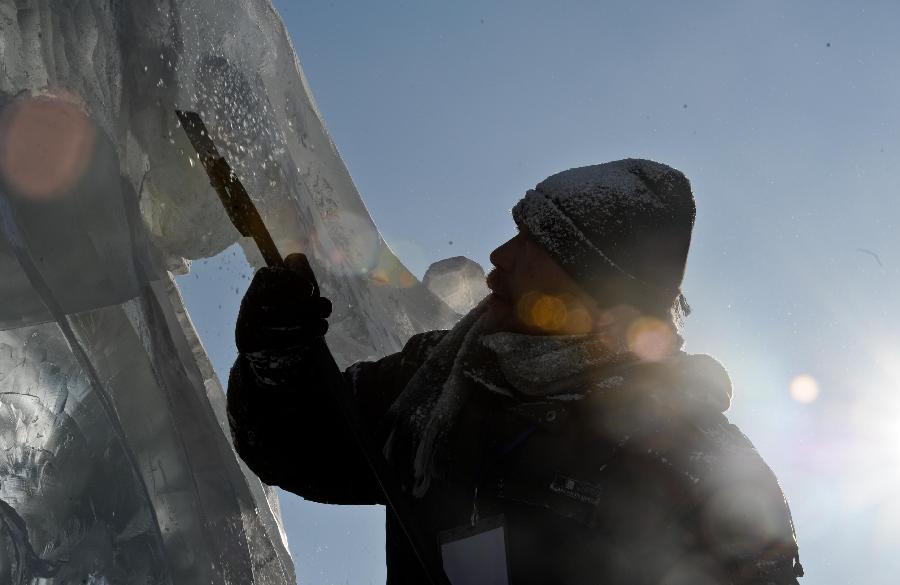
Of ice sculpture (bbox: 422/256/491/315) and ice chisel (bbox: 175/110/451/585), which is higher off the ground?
ice chisel (bbox: 175/110/451/585)

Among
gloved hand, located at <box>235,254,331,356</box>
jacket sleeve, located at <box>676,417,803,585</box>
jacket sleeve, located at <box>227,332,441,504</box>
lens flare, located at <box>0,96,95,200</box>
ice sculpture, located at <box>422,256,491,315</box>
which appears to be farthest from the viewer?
ice sculpture, located at <box>422,256,491,315</box>

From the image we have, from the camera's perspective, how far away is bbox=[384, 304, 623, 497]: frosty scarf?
167 centimetres

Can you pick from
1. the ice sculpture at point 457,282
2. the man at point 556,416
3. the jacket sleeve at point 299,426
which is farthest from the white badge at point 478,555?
the ice sculpture at point 457,282

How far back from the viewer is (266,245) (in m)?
1.50

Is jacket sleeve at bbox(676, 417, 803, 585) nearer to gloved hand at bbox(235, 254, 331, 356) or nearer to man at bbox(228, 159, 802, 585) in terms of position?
man at bbox(228, 159, 802, 585)

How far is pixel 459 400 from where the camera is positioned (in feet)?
5.60

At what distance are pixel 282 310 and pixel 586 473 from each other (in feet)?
2.21

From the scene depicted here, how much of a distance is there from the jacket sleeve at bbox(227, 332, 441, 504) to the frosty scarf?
101 millimetres

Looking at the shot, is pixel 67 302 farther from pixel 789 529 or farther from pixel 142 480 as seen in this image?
pixel 789 529

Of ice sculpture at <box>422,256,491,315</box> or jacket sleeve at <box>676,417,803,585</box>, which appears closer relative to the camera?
jacket sleeve at <box>676,417,803,585</box>

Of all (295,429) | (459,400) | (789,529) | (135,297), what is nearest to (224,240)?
(135,297)

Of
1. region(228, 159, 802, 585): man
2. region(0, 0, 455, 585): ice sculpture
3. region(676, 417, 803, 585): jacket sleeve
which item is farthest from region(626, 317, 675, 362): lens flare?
region(0, 0, 455, 585): ice sculpture

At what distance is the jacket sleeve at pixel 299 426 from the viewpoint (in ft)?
5.12

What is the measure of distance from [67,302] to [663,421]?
58.2 inches
